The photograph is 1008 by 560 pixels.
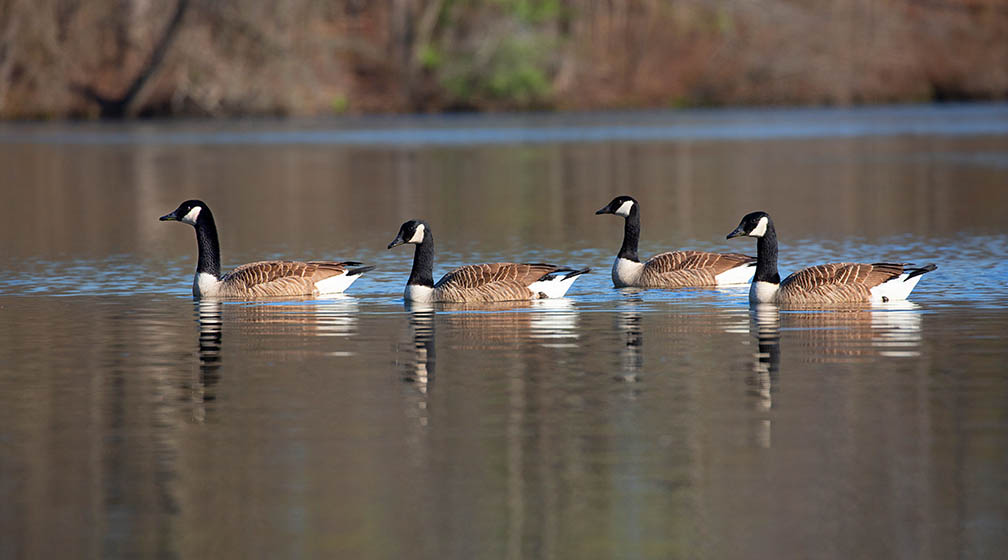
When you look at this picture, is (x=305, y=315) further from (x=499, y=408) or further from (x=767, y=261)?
(x=499, y=408)

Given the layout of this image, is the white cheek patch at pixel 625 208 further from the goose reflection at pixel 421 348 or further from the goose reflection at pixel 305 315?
the goose reflection at pixel 421 348

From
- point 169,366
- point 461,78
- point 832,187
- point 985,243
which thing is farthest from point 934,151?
point 169,366

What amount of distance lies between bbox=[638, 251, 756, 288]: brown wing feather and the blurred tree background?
51170 mm

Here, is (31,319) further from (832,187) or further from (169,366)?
(832,187)

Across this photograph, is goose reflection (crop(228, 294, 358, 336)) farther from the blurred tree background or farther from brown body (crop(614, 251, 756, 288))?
the blurred tree background

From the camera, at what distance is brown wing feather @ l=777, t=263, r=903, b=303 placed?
55.9 feet

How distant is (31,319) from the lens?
17.3 m

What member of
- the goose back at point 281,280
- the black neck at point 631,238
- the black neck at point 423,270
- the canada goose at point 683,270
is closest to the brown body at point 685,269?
the canada goose at point 683,270

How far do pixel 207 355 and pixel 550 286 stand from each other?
4.42m

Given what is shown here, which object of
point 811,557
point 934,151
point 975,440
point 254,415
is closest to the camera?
point 811,557

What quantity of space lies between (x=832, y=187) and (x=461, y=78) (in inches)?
1745

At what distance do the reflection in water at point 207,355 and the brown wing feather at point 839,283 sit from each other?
5443 mm

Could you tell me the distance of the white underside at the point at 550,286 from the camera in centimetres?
1783

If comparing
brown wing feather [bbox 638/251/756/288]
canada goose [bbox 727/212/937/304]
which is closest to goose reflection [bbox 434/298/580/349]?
brown wing feather [bbox 638/251/756/288]
